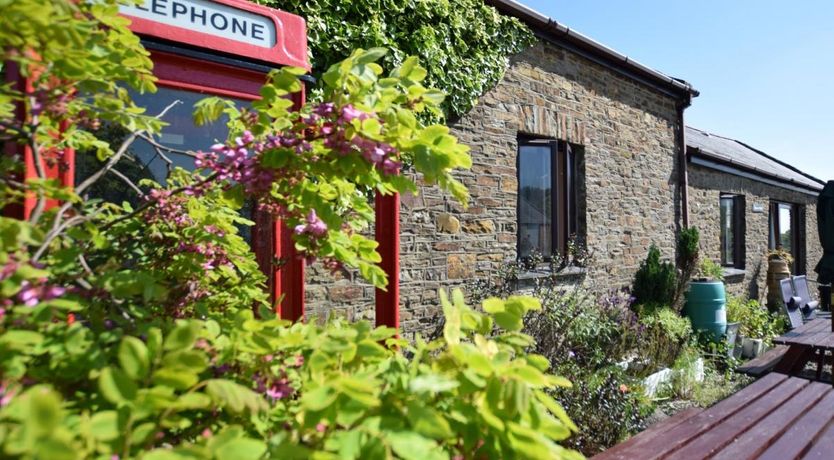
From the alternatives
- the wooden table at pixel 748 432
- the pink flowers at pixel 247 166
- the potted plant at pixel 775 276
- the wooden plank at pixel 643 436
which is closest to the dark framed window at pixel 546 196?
the wooden table at pixel 748 432

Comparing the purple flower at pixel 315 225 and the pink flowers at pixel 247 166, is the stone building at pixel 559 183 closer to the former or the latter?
the purple flower at pixel 315 225

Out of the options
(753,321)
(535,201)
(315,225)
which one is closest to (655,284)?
(535,201)

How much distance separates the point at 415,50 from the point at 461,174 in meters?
1.24

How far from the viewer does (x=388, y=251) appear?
9.82ft

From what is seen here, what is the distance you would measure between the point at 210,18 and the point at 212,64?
Answer: 0.17 m

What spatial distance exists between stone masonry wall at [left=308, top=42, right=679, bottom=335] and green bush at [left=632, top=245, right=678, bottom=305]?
172mm

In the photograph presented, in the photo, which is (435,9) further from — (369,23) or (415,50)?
(369,23)

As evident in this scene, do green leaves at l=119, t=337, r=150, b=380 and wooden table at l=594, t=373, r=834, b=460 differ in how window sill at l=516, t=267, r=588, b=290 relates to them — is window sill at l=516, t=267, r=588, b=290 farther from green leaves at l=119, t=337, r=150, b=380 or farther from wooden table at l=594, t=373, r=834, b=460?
green leaves at l=119, t=337, r=150, b=380

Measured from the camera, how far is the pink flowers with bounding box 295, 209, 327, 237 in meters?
1.61

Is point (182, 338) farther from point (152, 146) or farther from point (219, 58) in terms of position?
point (152, 146)

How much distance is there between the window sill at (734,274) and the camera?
9320mm

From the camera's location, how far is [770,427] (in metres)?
2.82

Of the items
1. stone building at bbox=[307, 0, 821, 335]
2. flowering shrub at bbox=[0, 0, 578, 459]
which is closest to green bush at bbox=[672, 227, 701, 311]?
stone building at bbox=[307, 0, 821, 335]

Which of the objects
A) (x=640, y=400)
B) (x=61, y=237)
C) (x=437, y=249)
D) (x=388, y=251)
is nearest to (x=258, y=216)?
(x=388, y=251)
